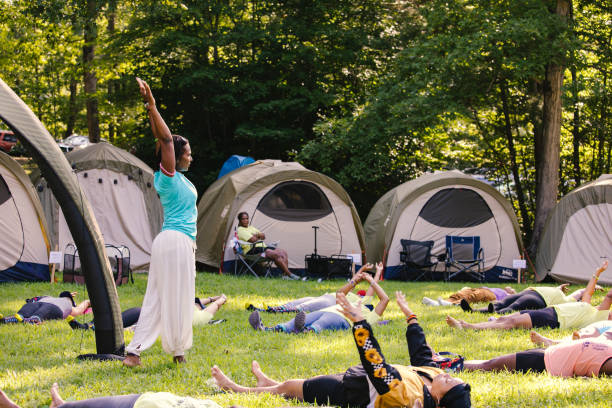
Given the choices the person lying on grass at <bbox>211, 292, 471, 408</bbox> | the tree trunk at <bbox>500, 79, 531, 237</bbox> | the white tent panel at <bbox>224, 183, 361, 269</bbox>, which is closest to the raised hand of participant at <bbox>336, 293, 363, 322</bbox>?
the person lying on grass at <bbox>211, 292, 471, 408</bbox>

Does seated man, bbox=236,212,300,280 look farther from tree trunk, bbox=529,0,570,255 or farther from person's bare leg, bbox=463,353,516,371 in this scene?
person's bare leg, bbox=463,353,516,371

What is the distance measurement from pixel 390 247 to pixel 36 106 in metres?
14.5

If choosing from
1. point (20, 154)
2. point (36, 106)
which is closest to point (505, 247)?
point (36, 106)

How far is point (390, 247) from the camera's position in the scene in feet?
37.0

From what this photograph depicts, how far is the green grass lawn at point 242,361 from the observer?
3.62 metres

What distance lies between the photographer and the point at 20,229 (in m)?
9.35

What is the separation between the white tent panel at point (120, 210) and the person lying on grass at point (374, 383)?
286 inches

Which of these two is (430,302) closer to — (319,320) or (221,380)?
(319,320)

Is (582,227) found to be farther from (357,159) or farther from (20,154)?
(20,154)

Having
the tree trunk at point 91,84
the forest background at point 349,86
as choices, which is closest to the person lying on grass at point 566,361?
the forest background at point 349,86

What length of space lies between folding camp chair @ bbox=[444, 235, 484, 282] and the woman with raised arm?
7.49 m

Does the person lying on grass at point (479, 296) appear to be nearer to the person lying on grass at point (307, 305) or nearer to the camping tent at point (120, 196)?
the person lying on grass at point (307, 305)

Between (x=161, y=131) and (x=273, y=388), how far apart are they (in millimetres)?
1794

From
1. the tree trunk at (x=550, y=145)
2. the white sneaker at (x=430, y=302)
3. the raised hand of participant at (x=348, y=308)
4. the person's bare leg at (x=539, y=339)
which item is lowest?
the white sneaker at (x=430, y=302)
